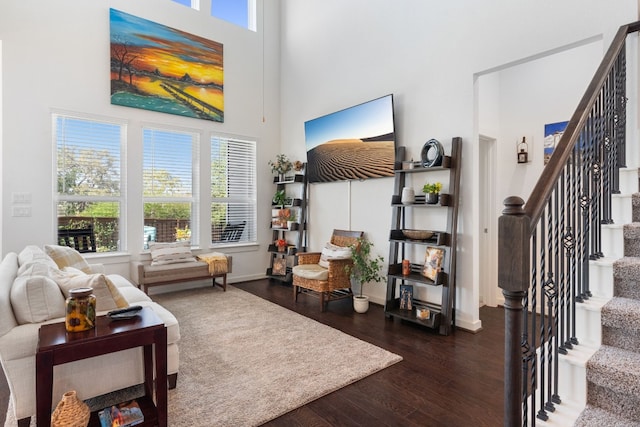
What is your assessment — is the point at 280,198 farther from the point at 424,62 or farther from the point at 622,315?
the point at 622,315

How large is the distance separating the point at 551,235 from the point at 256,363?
7.45 feet

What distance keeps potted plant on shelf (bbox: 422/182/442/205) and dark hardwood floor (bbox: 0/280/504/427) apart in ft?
4.36

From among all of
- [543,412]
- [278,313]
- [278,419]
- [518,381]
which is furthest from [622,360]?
[278,313]

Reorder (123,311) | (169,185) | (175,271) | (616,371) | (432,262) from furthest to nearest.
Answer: (169,185), (175,271), (432,262), (123,311), (616,371)

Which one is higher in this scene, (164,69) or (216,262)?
(164,69)

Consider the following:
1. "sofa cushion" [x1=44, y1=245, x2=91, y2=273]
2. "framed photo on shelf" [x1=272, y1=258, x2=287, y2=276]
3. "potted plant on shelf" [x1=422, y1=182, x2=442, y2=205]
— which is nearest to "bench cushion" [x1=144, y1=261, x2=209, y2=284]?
"sofa cushion" [x1=44, y1=245, x2=91, y2=273]

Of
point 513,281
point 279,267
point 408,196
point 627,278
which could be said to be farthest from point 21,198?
point 627,278

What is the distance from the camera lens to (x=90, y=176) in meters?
4.53

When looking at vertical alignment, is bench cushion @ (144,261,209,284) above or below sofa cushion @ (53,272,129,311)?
below

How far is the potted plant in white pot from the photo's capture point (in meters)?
4.10

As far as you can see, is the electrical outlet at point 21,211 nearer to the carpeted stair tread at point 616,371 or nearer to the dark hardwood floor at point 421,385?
the dark hardwood floor at point 421,385

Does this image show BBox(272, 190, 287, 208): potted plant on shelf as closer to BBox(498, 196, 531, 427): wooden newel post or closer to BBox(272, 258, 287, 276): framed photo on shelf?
BBox(272, 258, 287, 276): framed photo on shelf

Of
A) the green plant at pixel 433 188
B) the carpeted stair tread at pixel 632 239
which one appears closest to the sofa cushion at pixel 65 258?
the green plant at pixel 433 188

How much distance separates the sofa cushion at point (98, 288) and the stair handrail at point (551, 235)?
7.65ft
